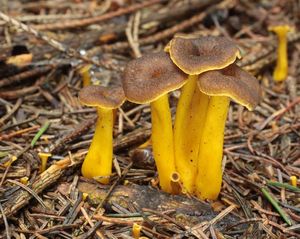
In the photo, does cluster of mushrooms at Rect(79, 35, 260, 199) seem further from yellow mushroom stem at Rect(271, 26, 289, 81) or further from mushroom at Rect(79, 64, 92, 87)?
yellow mushroom stem at Rect(271, 26, 289, 81)

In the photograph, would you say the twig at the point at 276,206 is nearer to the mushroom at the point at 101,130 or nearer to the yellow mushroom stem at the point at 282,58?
the mushroom at the point at 101,130

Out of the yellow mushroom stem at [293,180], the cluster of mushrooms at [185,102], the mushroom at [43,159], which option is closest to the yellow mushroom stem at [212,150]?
the cluster of mushrooms at [185,102]

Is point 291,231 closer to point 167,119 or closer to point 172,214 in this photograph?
point 172,214

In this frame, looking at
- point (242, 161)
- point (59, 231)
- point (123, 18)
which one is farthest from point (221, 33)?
point (59, 231)

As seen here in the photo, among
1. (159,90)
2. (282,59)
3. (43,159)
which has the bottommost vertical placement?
(282,59)

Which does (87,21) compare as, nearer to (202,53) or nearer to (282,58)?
(282,58)

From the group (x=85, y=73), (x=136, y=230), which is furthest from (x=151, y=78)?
(x=85, y=73)

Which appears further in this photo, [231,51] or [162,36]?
[162,36]
